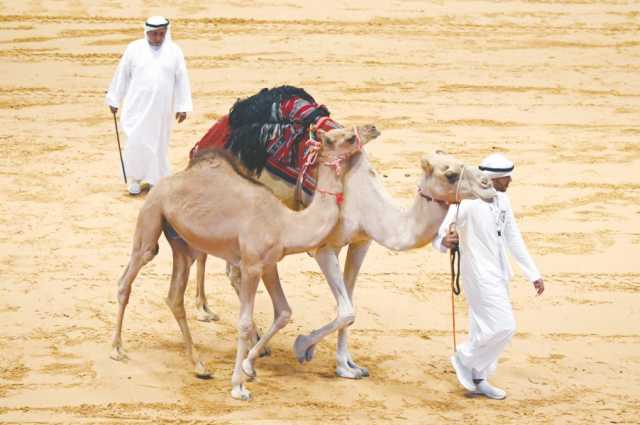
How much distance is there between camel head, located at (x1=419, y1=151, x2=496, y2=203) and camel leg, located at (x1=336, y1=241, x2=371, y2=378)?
122 centimetres

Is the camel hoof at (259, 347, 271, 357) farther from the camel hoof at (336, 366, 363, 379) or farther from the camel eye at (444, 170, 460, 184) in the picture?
the camel eye at (444, 170, 460, 184)

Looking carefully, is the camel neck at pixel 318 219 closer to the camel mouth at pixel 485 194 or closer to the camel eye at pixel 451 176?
the camel eye at pixel 451 176

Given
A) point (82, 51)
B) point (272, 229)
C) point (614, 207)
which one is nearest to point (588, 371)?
point (272, 229)

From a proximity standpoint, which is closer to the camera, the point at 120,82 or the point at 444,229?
the point at 444,229

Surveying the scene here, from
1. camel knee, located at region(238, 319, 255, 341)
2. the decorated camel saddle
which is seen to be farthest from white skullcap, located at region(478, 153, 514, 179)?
camel knee, located at region(238, 319, 255, 341)

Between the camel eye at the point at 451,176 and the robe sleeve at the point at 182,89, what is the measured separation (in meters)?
6.29

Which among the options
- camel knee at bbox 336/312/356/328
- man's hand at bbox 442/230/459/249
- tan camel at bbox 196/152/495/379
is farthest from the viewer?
camel knee at bbox 336/312/356/328

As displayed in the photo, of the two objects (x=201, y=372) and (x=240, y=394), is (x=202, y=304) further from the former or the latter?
(x=240, y=394)

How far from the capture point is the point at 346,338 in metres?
11.6

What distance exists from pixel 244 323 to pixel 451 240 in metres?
1.68

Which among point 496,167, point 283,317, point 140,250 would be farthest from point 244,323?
point 496,167

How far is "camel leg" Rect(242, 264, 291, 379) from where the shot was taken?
1118cm

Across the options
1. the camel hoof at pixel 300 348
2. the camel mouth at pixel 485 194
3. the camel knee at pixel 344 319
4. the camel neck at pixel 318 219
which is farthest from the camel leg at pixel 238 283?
the camel mouth at pixel 485 194

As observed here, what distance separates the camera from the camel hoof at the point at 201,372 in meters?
11.5
